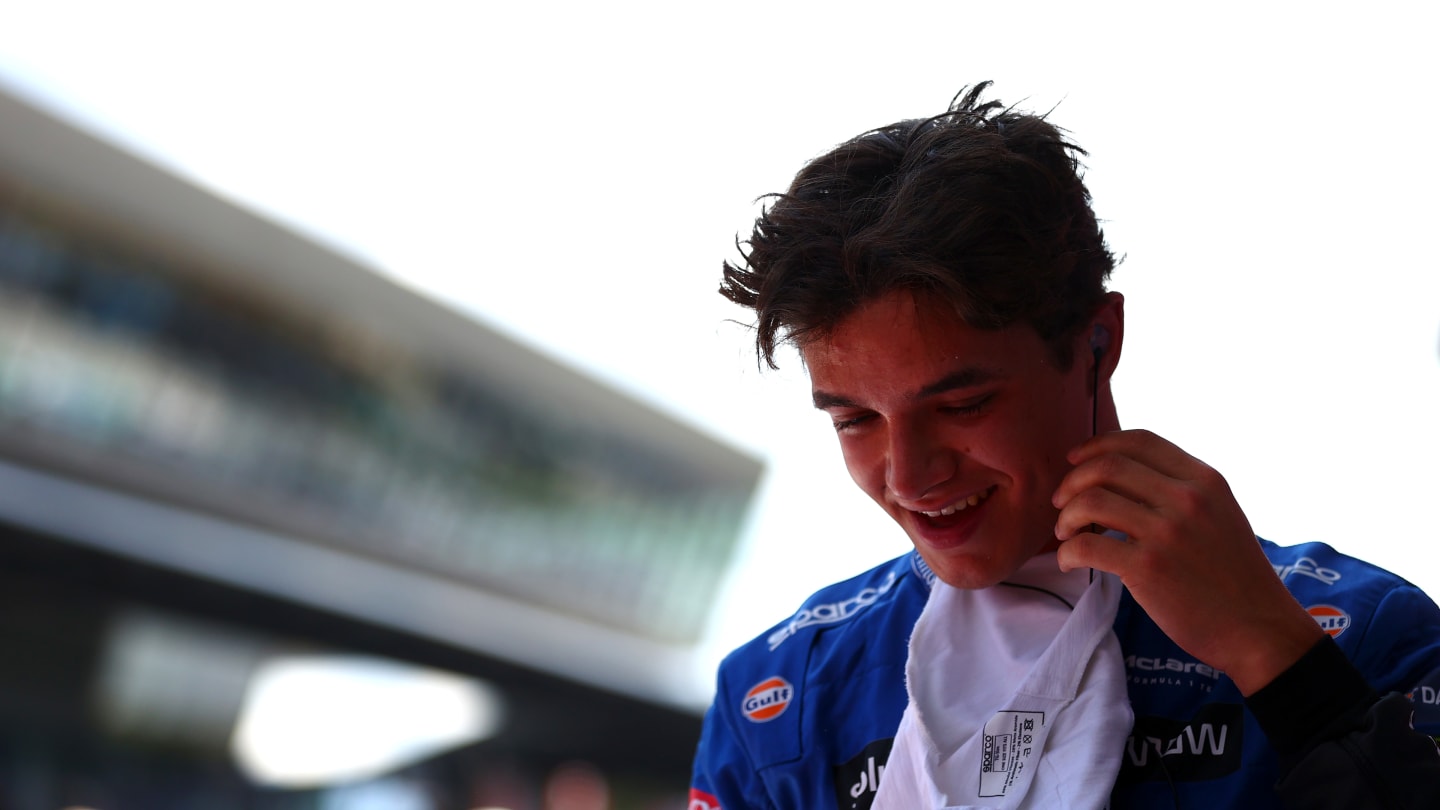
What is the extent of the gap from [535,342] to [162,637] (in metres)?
3.08

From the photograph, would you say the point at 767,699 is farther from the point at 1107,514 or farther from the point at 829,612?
the point at 1107,514

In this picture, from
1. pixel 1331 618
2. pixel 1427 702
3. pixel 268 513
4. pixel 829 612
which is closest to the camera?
pixel 1427 702

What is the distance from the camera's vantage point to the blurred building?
6504mm

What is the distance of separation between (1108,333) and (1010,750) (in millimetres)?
410

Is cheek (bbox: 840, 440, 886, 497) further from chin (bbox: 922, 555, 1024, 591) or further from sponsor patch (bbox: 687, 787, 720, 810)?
sponsor patch (bbox: 687, 787, 720, 810)

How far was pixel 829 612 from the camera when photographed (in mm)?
1369

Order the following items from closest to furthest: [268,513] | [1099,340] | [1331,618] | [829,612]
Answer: [1331,618], [1099,340], [829,612], [268,513]

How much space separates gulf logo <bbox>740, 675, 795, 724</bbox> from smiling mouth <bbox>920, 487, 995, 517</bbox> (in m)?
0.31

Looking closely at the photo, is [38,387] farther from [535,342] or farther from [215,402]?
[535,342]

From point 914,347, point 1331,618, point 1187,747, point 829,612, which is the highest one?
point 914,347

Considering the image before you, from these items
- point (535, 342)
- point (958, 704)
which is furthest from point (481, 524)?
point (958, 704)

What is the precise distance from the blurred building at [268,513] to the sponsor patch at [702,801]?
6.13m

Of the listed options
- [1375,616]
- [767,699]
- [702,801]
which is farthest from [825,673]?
[1375,616]

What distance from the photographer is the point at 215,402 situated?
743 centimetres
